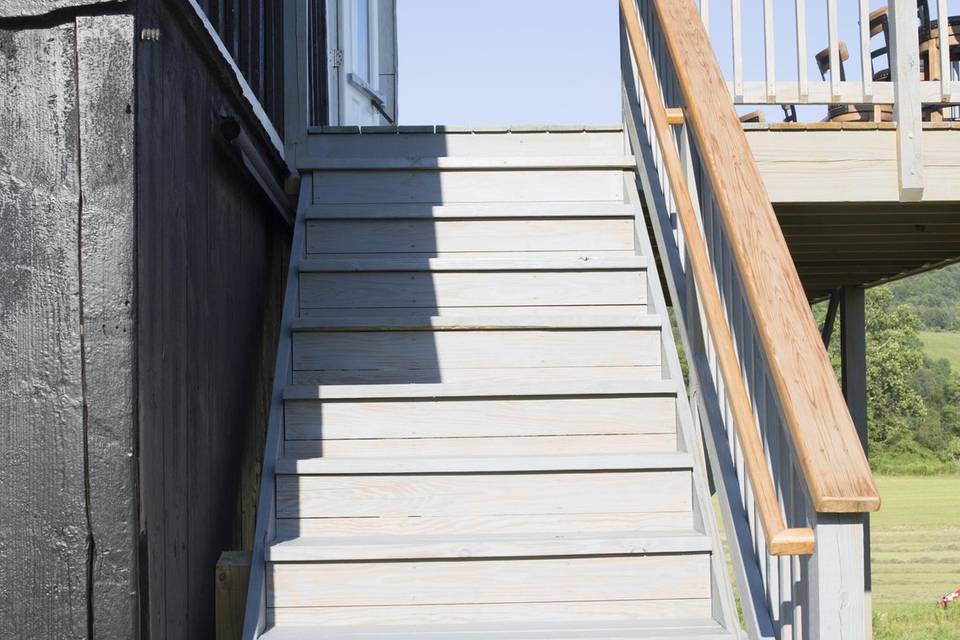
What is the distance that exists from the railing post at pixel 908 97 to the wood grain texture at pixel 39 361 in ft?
9.60

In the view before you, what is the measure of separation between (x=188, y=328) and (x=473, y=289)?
1224mm

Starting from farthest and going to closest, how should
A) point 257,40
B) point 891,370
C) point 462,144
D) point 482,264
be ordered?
1. point 891,370
2. point 462,144
3. point 257,40
4. point 482,264

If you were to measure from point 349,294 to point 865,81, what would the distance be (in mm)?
2011

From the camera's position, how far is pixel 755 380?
2172 millimetres

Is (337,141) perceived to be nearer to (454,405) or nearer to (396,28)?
(454,405)

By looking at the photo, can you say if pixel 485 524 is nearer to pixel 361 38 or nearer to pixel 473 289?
pixel 473 289

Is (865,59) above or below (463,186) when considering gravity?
above

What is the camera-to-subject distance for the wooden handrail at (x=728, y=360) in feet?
5.59

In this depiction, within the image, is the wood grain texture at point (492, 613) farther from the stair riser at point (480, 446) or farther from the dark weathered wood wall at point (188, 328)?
the stair riser at point (480, 446)

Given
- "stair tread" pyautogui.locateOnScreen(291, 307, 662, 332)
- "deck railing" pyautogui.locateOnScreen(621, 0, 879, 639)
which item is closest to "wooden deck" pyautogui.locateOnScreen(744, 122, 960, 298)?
"deck railing" pyautogui.locateOnScreen(621, 0, 879, 639)

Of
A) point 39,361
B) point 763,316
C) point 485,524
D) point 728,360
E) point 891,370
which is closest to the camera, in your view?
point 39,361

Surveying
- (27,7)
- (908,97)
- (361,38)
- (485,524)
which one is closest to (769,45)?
(908,97)

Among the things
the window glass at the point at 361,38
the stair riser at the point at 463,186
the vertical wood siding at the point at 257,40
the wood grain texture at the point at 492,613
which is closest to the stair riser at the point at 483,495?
the wood grain texture at the point at 492,613

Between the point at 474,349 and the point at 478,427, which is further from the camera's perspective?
the point at 474,349
